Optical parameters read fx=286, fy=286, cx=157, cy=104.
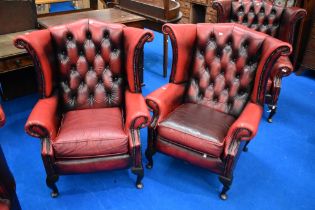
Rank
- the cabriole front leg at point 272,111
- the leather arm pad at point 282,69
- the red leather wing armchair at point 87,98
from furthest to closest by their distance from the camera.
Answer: the cabriole front leg at point 272,111 < the leather arm pad at point 282,69 < the red leather wing armchair at point 87,98

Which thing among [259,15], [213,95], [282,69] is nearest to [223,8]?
[259,15]

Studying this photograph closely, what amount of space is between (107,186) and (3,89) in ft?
5.86

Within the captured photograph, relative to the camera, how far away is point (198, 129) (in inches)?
81.0

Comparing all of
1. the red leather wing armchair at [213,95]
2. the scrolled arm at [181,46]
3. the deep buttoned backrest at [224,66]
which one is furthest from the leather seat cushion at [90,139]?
the deep buttoned backrest at [224,66]

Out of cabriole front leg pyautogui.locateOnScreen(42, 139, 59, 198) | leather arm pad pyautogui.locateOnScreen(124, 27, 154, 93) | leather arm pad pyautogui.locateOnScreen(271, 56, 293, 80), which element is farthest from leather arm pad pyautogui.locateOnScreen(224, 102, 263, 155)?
cabriole front leg pyautogui.locateOnScreen(42, 139, 59, 198)

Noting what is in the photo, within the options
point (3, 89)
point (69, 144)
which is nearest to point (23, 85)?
point (3, 89)

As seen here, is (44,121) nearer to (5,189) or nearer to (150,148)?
(5,189)

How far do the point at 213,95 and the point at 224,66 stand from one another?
0.84ft

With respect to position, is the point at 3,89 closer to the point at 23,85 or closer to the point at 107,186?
the point at 23,85

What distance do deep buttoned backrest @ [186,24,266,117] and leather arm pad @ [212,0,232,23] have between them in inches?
50.1

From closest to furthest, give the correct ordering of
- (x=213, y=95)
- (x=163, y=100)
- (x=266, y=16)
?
(x=163, y=100) < (x=213, y=95) < (x=266, y=16)

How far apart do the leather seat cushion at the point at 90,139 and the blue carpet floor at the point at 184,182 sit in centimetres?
40

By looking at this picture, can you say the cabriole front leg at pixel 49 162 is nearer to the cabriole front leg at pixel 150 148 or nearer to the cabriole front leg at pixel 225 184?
the cabriole front leg at pixel 150 148

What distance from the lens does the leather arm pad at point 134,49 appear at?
2102mm
